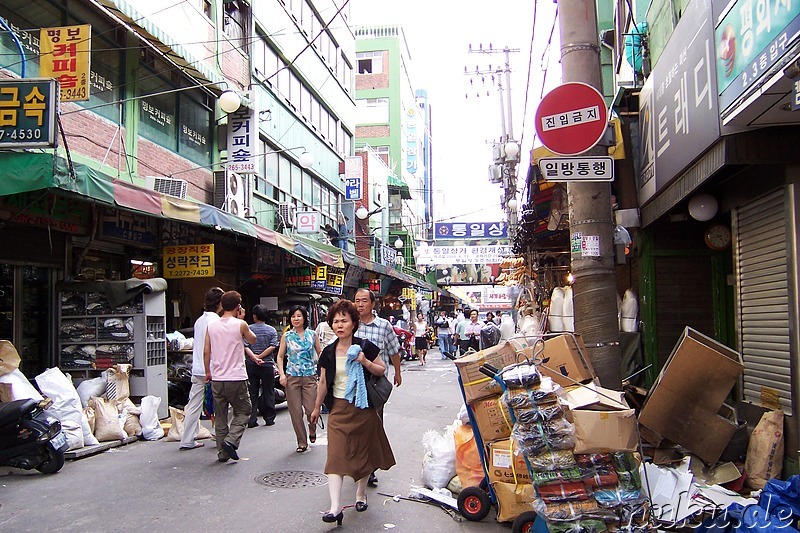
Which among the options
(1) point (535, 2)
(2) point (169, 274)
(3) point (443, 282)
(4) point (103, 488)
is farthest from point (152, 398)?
(3) point (443, 282)

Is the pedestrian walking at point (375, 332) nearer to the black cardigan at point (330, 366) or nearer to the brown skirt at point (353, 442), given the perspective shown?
the black cardigan at point (330, 366)

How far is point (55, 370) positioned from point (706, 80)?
7.64m

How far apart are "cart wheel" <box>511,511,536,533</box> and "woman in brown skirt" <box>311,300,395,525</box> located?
131cm

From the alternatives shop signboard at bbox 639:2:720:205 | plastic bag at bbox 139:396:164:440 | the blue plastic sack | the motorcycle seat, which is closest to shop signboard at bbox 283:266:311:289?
plastic bag at bbox 139:396:164:440

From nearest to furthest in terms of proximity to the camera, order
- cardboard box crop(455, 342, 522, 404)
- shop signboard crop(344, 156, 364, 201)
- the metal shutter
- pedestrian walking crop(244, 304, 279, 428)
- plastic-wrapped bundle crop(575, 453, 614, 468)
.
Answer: plastic-wrapped bundle crop(575, 453, 614, 468)
cardboard box crop(455, 342, 522, 404)
the metal shutter
pedestrian walking crop(244, 304, 279, 428)
shop signboard crop(344, 156, 364, 201)

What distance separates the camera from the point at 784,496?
3.94 meters

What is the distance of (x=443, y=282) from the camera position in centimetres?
4931

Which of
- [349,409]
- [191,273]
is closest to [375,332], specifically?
[349,409]

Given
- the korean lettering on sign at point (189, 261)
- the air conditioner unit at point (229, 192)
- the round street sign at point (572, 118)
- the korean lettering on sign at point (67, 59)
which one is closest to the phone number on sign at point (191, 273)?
the korean lettering on sign at point (189, 261)

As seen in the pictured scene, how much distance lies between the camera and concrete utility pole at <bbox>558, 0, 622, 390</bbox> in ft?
→ 18.1

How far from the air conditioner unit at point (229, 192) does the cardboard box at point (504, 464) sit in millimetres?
11257

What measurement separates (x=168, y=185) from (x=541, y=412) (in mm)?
10147

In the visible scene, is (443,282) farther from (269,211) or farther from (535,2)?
(535,2)

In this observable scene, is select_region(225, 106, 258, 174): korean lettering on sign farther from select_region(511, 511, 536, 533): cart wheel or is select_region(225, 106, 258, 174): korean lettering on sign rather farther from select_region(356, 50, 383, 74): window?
select_region(356, 50, 383, 74): window
